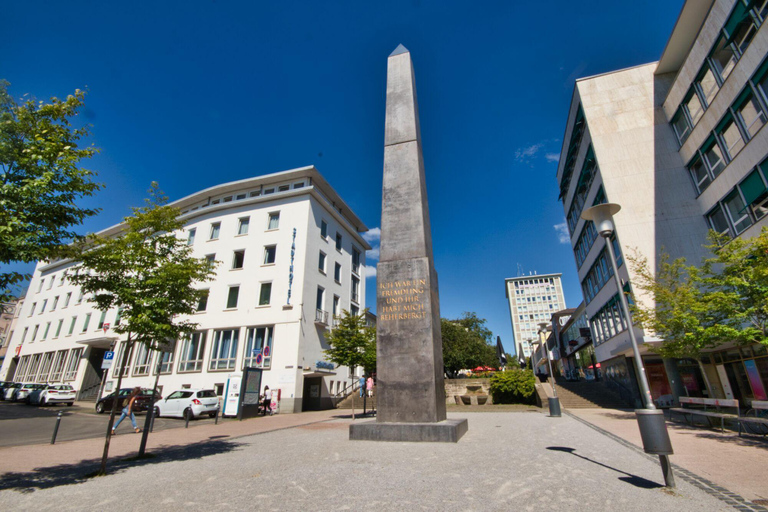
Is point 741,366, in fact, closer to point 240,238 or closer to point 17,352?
point 240,238

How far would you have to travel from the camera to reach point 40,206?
5.84 m

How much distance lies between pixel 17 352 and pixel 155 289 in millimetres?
48461

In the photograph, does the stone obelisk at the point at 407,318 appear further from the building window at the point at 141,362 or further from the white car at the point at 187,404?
the building window at the point at 141,362

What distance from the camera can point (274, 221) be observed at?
28.1 meters

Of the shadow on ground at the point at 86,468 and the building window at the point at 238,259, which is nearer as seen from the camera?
the shadow on ground at the point at 86,468

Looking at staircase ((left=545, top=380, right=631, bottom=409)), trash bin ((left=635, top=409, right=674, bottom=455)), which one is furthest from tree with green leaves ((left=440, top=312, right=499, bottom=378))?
trash bin ((left=635, top=409, right=674, bottom=455))

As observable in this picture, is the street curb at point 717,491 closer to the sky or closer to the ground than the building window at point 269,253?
A: closer to the ground

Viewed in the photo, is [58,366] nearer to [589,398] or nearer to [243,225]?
[243,225]

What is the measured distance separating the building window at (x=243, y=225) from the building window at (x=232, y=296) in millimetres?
4710

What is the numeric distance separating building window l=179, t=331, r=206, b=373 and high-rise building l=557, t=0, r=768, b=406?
1050 inches

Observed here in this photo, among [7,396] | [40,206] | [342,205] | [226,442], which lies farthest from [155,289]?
[7,396]

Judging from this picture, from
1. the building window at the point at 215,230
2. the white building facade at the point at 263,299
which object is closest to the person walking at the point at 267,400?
the white building facade at the point at 263,299

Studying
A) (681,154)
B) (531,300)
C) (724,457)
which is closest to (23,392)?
(724,457)

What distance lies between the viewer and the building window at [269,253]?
1057 inches
